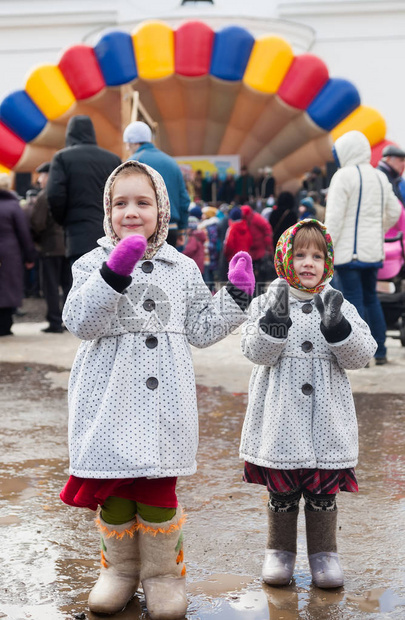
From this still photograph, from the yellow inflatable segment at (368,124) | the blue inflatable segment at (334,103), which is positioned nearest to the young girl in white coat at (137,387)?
the yellow inflatable segment at (368,124)

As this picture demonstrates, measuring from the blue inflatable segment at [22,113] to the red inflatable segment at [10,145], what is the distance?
0.80 feet

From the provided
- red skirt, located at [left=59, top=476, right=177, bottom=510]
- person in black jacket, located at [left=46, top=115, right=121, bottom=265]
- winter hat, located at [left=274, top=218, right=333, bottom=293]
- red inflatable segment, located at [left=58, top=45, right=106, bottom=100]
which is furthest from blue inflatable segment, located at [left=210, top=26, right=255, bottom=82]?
red skirt, located at [left=59, top=476, right=177, bottom=510]

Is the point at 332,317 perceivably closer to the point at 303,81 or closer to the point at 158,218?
the point at 158,218

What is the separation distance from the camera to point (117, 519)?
2.54 m

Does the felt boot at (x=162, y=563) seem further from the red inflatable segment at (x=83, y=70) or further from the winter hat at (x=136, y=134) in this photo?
the red inflatable segment at (x=83, y=70)

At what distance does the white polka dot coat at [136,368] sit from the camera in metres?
2.42

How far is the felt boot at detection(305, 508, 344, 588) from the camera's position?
8.74 feet

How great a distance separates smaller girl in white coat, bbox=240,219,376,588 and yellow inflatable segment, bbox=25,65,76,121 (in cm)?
1310

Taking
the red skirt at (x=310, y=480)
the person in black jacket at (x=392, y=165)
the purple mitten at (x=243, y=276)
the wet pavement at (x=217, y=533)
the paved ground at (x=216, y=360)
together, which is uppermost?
the person in black jacket at (x=392, y=165)

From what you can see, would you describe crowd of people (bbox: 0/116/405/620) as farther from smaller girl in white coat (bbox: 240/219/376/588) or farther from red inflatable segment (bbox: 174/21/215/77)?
red inflatable segment (bbox: 174/21/215/77)

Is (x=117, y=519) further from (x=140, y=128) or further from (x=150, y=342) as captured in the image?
(x=140, y=128)

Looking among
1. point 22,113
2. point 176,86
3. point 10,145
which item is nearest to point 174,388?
point 22,113

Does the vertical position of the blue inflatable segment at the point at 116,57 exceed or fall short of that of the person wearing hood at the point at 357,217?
it exceeds it

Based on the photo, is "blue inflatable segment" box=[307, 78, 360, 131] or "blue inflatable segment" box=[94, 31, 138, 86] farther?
"blue inflatable segment" box=[307, 78, 360, 131]
